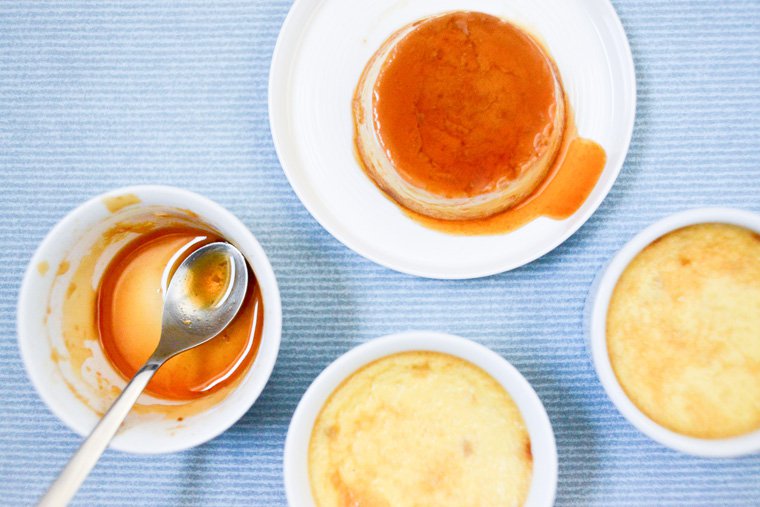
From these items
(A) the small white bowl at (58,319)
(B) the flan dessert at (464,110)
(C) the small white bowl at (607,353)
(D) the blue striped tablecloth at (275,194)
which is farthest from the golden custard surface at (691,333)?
(A) the small white bowl at (58,319)

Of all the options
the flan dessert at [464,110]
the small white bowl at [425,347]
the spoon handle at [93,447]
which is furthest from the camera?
the flan dessert at [464,110]

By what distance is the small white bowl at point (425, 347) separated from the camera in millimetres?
919

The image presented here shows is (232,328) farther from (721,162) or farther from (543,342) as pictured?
(721,162)

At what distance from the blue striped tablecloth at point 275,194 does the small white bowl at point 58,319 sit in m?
0.23

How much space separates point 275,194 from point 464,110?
0.37 meters

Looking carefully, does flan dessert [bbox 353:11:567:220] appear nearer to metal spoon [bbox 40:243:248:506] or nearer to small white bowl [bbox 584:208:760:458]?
small white bowl [bbox 584:208:760:458]

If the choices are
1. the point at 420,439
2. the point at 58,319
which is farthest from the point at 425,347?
the point at 58,319

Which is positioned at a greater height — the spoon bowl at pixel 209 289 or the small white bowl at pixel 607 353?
the spoon bowl at pixel 209 289

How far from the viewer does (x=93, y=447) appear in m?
0.83

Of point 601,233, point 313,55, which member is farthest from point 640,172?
point 313,55

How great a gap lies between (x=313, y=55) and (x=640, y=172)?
630 millimetres

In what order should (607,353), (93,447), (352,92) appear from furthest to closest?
(352,92), (607,353), (93,447)

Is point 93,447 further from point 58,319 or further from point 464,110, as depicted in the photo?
point 464,110

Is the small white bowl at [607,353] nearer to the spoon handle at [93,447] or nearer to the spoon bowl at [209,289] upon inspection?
the spoon bowl at [209,289]
